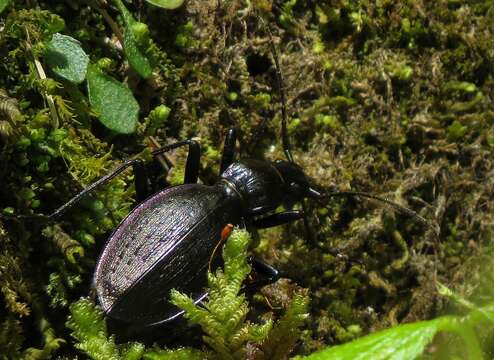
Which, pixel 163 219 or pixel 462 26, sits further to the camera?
pixel 462 26

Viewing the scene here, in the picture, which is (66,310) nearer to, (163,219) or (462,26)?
(163,219)

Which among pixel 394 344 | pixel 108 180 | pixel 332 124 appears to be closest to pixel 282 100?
pixel 332 124

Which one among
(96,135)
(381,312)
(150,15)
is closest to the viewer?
(96,135)

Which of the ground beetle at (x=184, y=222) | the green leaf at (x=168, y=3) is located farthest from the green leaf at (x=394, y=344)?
the green leaf at (x=168, y=3)

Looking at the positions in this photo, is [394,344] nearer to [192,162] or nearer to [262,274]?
[262,274]

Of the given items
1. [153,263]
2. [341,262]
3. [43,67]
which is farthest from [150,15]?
[341,262]

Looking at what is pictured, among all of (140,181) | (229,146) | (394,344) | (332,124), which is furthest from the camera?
(332,124)

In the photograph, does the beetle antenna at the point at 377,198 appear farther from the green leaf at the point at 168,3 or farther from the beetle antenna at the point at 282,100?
the green leaf at the point at 168,3
